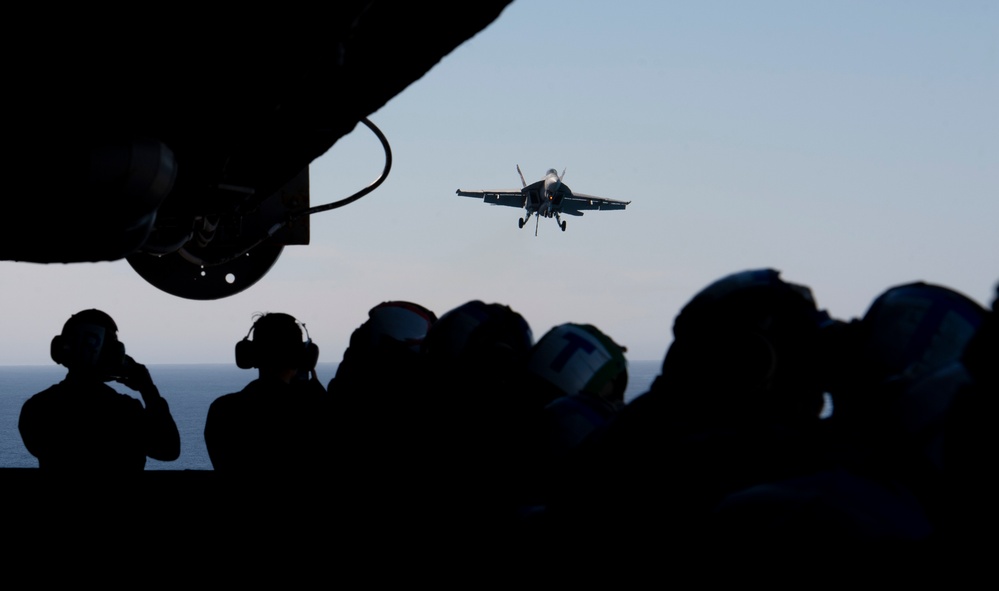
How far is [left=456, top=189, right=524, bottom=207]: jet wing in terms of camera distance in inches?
2819

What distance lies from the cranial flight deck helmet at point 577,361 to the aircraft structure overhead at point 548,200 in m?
60.9

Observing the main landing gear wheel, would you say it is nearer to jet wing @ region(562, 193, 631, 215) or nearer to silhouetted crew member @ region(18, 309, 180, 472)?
silhouetted crew member @ region(18, 309, 180, 472)

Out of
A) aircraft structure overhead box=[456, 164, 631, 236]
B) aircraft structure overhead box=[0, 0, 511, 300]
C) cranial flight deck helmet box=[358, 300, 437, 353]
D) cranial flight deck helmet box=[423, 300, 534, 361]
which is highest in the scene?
aircraft structure overhead box=[456, 164, 631, 236]

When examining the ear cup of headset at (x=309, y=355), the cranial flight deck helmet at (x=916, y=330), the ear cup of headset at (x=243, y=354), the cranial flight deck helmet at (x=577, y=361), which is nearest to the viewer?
the cranial flight deck helmet at (x=916, y=330)

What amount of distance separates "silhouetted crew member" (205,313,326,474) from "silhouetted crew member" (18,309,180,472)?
1.32 ft

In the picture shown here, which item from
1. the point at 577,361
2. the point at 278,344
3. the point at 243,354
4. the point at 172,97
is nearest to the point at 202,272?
the point at 243,354

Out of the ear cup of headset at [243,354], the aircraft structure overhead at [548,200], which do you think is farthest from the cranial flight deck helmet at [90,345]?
the aircraft structure overhead at [548,200]

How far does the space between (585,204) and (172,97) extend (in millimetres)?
71983

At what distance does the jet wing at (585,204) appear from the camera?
73250 millimetres

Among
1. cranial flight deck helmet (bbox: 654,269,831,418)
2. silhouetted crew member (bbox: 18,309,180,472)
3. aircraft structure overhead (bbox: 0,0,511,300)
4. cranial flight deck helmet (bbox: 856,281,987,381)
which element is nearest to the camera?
cranial flight deck helmet (bbox: 856,281,987,381)

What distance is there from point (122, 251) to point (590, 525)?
3238 millimetres

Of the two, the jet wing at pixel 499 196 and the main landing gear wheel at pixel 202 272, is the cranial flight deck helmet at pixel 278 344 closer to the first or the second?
the main landing gear wheel at pixel 202 272

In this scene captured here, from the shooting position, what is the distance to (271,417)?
596 cm

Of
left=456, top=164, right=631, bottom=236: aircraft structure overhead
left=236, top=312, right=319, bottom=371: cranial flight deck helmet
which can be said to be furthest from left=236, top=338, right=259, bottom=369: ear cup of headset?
left=456, top=164, right=631, bottom=236: aircraft structure overhead
